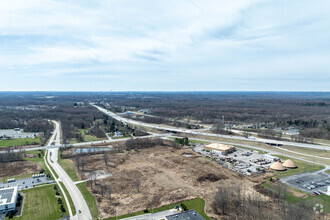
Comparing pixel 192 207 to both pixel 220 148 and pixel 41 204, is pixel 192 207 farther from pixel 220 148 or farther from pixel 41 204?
pixel 220 148

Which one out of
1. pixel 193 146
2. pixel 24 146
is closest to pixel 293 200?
pixel 193 146

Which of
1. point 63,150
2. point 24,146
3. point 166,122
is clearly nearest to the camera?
point 63,150

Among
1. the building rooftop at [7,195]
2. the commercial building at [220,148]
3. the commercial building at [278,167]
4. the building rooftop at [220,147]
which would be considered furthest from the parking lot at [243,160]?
the building rooftop at [7,195]

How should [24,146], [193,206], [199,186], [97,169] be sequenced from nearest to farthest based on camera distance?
[193,206]
[199,186]
[97,169]
[24,146]

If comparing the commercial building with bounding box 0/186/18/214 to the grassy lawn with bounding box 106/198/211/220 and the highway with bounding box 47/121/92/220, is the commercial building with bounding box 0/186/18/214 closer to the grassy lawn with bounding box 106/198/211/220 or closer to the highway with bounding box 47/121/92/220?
the highway with bounding box 47/121/92/220

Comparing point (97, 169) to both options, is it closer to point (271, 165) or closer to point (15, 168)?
point (15, 168)

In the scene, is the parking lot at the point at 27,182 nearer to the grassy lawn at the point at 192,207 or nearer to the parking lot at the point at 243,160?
the grassy lawn at the point at 192,207

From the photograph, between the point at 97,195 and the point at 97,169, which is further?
the point at 97,169

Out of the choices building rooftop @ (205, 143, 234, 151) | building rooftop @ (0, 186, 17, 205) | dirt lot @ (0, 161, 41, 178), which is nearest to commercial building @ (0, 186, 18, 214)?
building rooftop @ (0, 186, 17, 205)
